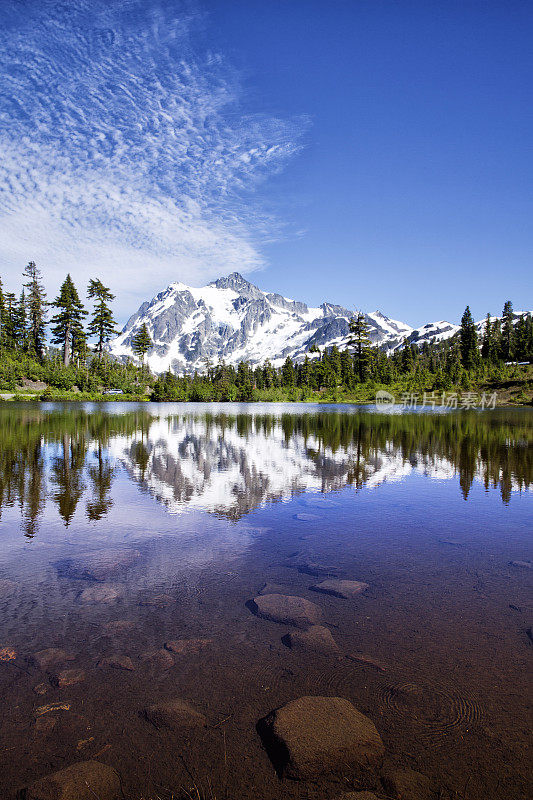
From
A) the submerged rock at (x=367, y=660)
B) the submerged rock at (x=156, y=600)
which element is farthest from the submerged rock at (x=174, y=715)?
the submerged rock at (x=156, y=600)

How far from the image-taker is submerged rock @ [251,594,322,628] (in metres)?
5.84

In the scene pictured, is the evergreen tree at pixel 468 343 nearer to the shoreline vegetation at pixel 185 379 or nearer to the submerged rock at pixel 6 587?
the shoreline vegetation at pixel 185 379

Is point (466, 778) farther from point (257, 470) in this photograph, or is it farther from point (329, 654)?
point (257, 470)

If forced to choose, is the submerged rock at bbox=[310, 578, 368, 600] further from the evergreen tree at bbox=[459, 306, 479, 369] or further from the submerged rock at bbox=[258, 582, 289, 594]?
the evergreen tree at bbox=[459, 306, 479, 369]

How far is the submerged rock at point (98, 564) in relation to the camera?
719 cm

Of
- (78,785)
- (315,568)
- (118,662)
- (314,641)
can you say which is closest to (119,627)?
(118,662)

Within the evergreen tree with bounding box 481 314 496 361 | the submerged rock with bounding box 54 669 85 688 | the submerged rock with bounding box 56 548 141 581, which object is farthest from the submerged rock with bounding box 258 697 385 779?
the evergreen tree with bounding box 481 314 496 361

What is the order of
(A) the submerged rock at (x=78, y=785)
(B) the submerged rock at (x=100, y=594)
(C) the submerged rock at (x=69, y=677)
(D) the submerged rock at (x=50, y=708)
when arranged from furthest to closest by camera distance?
1. (B) the submerged rock at (x=100, y=594)
2. (C) the submerged rock at (x=69, y=677)
3. (D) the submerged rock at (x=50, y=708)
4. (A) the submerged rock at (x=78, y=785)

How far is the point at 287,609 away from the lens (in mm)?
6109

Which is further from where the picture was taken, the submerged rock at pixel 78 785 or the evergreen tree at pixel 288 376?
the evergreen tree at pixel 288 376

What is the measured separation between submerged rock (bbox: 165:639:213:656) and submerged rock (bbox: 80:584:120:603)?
1565 mm

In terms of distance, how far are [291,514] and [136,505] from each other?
160 inches

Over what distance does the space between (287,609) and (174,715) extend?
90.1 inches

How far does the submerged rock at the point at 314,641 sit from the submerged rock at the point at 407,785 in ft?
5.29
